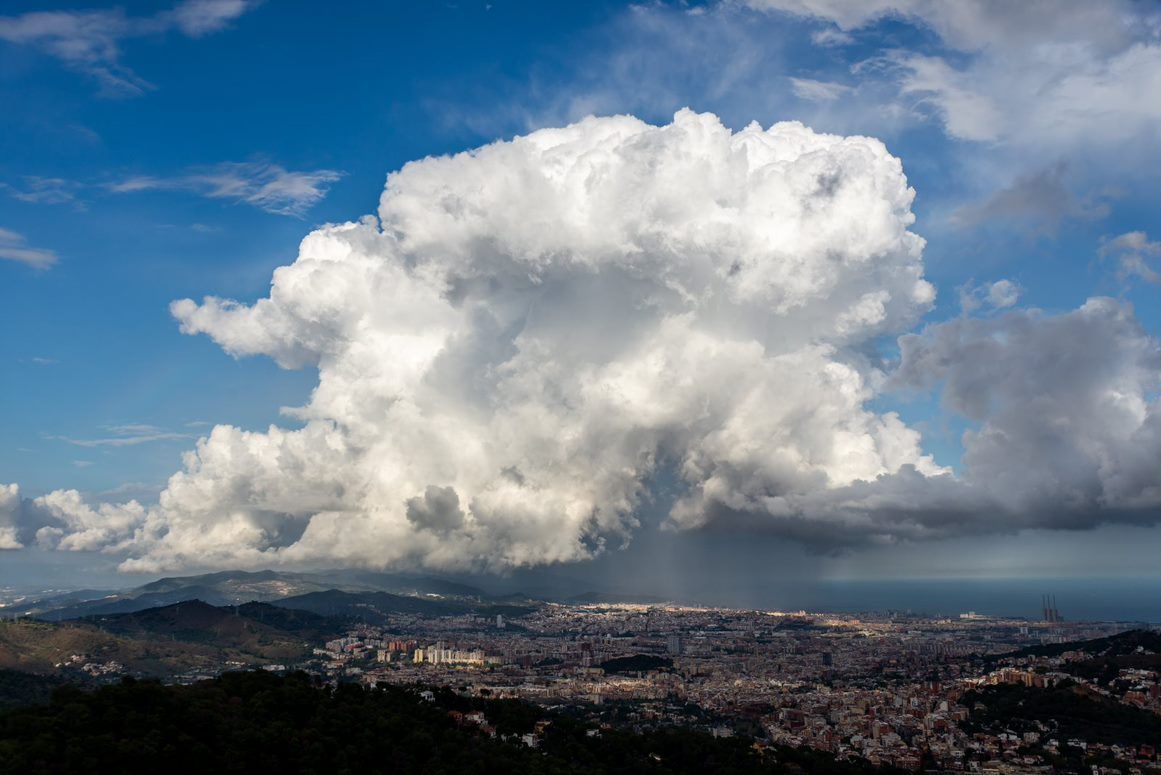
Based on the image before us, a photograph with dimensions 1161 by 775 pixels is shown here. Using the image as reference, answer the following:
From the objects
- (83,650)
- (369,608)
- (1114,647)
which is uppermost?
(1114,647)

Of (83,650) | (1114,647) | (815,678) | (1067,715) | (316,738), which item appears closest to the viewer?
(316,738)

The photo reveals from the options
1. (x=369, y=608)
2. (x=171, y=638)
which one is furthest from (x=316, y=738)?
(x=369, y=608)

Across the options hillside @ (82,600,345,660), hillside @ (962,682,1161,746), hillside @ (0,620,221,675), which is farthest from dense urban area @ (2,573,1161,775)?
hillside @ (0,620,221,675)

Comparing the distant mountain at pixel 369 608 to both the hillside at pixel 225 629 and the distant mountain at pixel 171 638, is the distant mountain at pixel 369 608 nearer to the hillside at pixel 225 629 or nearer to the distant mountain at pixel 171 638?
the distant mountain at pixel 171 638

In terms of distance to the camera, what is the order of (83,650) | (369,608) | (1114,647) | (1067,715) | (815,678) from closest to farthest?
(1067,715) → (1114,647) → (815,678) → (83,650) → (369,608)

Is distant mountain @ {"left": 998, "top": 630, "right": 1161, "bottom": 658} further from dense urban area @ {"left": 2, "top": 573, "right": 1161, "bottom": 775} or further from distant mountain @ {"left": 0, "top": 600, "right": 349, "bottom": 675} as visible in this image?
distant mountain @ {"left": 0, "top": 600, "right": 349, "bottom": 675}

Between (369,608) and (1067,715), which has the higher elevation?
(1067,715)

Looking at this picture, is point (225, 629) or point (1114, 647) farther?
point (225, 629)

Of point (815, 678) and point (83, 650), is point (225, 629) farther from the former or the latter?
point (815, 678)

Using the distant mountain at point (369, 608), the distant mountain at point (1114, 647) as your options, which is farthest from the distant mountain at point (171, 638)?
the distant mountain at point (1114, 647)
